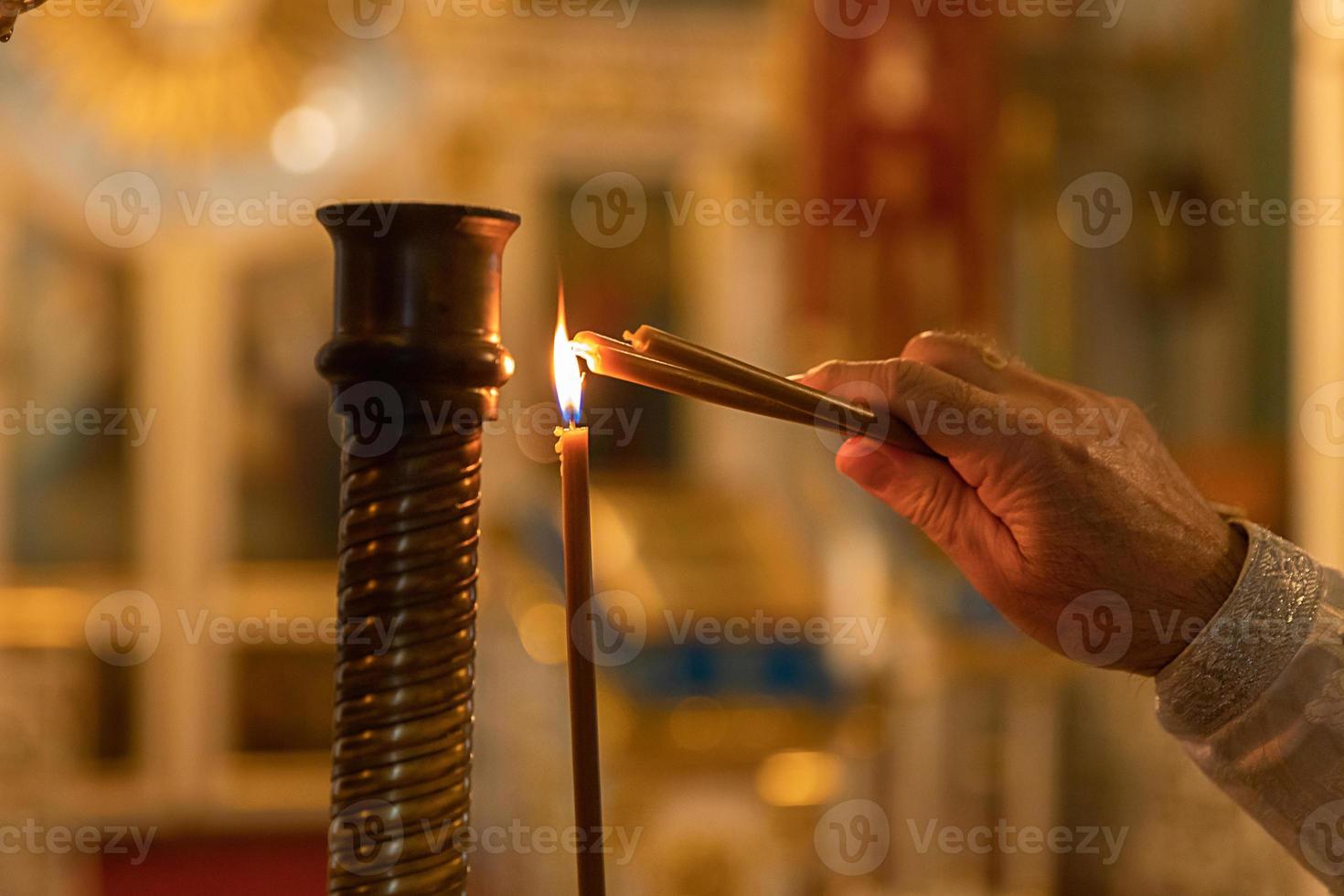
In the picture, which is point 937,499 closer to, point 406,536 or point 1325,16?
point 406,536

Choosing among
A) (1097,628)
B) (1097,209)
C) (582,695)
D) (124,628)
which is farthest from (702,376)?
(124,628)

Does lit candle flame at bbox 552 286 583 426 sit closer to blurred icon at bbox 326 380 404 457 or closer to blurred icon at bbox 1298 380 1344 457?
blurred icon at bbox 326 380 404 457

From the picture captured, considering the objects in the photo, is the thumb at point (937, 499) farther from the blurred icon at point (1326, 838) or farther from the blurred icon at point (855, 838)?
the blurred icon at point (855, 838)

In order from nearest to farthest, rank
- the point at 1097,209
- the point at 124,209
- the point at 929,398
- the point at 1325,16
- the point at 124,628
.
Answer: the point at 929,398
the point at 1325,16
the point at 1097,209
the point at 124,628
the point at 124,209

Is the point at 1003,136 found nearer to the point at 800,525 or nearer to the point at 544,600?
the point at 800,525

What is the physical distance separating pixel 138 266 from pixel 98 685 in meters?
1.71

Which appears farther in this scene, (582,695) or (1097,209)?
(1097,209)

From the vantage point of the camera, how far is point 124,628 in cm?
573

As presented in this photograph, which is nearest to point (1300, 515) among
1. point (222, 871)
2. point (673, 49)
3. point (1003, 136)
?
point (1003, 136)

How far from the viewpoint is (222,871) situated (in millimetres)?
5586

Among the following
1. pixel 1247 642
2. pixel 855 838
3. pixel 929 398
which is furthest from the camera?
pixel 855 838

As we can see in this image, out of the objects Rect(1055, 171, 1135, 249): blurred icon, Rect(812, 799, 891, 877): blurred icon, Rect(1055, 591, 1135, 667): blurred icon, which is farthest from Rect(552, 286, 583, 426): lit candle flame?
Rect(1055, 171, 1135, 249): blurred icon

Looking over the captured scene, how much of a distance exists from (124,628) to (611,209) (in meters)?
2.60

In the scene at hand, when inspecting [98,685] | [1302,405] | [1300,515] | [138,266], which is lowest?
[98,685]
